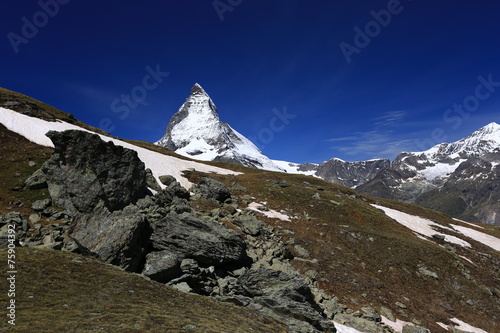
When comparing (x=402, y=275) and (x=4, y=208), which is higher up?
(x=4, y=208)

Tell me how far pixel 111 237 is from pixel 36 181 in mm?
14781

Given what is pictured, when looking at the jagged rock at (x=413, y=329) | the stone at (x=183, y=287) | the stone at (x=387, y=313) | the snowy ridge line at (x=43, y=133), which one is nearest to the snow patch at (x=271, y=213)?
the snowy ridge line at (x=43, y=133)

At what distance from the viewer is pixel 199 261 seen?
2017cm

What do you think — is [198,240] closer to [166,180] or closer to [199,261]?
[199,261]

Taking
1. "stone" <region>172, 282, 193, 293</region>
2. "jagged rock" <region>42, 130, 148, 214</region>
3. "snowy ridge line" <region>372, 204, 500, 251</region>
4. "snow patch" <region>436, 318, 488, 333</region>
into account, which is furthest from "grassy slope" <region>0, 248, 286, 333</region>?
"snowy ridge line" <region>372, 204, 500, 251</region>

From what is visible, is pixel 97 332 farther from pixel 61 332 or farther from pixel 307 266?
pixel 307 266

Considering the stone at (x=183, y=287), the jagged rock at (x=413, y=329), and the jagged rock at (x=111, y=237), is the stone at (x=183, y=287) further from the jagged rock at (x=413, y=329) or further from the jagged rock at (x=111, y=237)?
the jagged rock at (x=413, y=329)

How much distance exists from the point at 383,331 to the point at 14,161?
41612 mm

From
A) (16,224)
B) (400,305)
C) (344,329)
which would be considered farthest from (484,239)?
(16,224)

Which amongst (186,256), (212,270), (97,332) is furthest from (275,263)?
(97,332)

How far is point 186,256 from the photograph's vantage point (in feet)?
65.0

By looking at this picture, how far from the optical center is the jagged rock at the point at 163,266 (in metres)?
17.0

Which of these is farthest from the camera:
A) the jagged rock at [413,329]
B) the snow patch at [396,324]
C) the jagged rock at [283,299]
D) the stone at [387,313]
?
the stone at [387,313]

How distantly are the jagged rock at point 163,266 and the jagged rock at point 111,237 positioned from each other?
4.02ft
